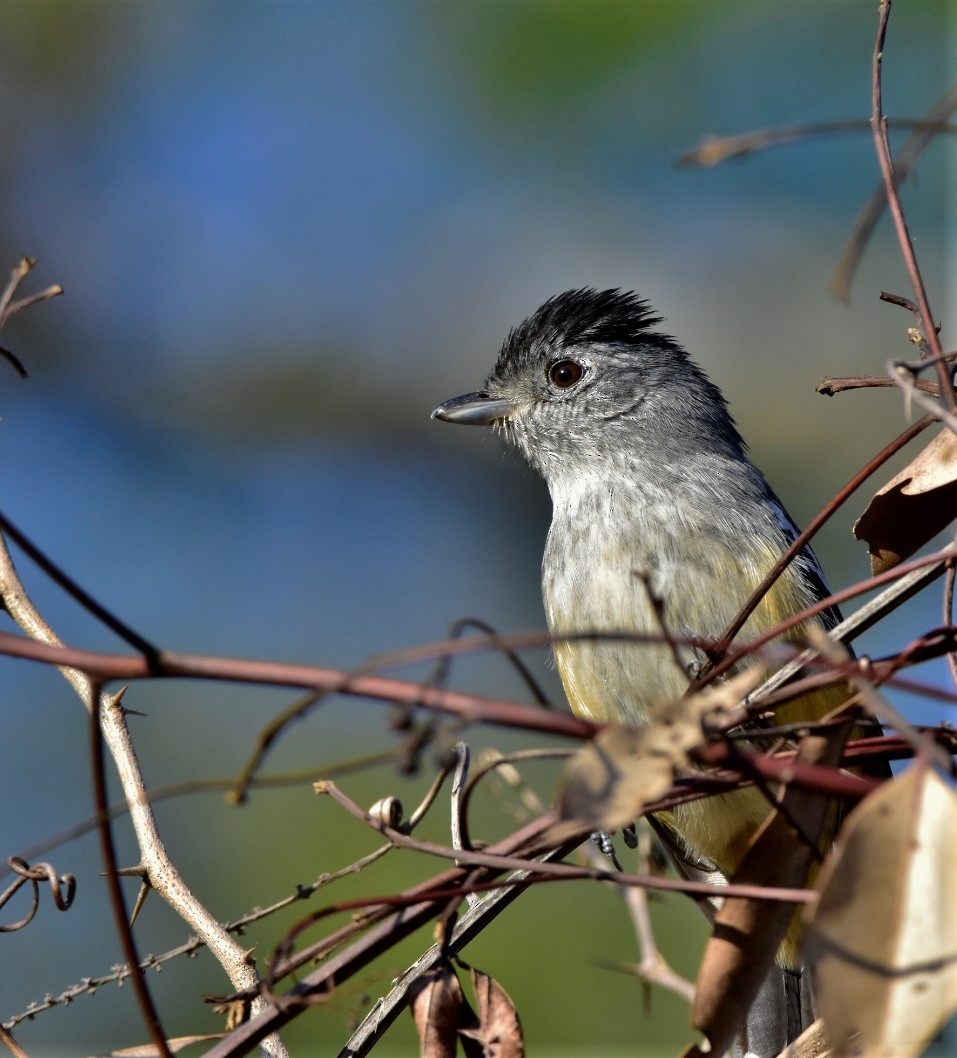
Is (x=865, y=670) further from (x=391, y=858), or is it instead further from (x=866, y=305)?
(x=866, y=305)

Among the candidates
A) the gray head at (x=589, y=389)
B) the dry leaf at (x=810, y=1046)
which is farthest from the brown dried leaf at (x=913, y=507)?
the gray head at (x=589, y=389)

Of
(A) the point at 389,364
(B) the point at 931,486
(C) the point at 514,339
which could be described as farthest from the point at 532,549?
(B) the point at 931,486

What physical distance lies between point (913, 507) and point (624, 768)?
85 centimetres

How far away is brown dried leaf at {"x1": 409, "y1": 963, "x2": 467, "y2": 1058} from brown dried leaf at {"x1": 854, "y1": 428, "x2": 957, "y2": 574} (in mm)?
802

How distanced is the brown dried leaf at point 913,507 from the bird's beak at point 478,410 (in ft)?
7.58

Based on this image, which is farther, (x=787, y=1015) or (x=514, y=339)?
(x=514, y=339)

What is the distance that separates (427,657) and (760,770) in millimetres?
301

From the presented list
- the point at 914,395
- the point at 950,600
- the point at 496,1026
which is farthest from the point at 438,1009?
the point at 914,395

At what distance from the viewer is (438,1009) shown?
55.3 inches

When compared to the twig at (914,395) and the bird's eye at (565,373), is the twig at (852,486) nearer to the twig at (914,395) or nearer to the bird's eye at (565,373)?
the twig at (914,395)

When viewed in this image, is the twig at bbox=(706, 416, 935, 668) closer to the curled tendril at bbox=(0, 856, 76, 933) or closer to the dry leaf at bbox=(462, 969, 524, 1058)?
the dry leaf at bbox=(462, 969, 524, 1058)

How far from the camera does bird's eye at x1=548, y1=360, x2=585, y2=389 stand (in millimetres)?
3926

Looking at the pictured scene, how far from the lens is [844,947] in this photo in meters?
0.97

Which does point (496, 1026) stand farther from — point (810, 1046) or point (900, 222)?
point (900, 222)
